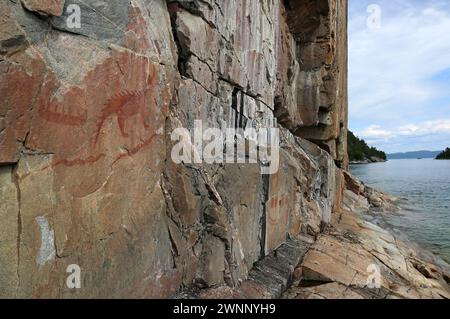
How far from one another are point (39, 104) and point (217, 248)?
3.57 m

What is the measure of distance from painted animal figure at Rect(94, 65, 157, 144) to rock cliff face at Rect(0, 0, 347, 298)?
0.02 m

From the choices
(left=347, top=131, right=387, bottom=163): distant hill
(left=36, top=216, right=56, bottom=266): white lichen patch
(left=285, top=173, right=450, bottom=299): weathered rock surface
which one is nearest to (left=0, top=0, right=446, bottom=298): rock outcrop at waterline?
(left=36, top=216, right=56, bottom=266): white lichen patch

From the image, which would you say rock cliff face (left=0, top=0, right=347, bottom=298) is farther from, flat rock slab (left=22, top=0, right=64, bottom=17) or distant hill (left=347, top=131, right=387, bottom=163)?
distant hill (left=347, top=131, right=387, bottom=163)

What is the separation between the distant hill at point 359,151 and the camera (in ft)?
333

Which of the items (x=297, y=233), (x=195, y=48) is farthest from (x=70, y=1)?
(x=297, y=233)

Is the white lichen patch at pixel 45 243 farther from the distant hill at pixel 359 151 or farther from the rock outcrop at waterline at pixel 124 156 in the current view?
the distant hill at pixel 359 151

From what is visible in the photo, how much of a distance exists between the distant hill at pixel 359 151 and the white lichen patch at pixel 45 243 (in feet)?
332

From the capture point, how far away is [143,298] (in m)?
4.66

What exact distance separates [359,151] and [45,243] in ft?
359

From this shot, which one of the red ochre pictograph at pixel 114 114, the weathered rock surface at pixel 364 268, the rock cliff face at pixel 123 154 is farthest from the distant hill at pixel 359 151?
the red ochre pictograph at pixel 114 114

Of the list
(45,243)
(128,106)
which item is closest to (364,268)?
(128,106)

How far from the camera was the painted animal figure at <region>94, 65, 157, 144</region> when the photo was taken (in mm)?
4121

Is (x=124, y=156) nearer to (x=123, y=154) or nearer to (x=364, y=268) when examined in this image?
(x=123, y=154)

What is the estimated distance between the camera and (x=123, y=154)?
14.5ft
